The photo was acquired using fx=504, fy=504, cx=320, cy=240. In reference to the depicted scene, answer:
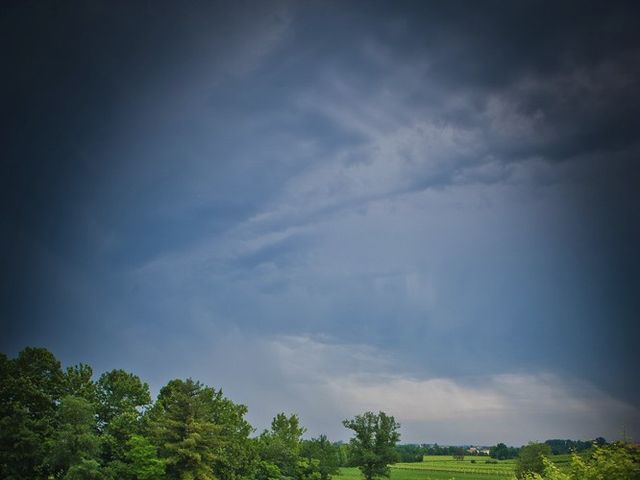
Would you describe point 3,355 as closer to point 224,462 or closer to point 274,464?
point 224,462

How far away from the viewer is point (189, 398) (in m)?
60.6

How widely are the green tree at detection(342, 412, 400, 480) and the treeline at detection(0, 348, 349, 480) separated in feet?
81.0

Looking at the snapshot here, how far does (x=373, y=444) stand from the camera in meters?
92.7

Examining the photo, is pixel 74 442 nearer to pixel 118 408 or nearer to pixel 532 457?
pixel 118 408

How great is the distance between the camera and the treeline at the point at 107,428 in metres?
53.2

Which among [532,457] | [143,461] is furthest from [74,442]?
[532,457]

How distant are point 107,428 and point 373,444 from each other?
162 feet

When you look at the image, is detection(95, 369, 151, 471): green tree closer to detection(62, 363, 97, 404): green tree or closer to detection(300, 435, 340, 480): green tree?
detection(62, 363, 97, 404): green tree

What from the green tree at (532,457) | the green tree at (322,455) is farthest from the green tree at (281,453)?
the green tree at (532,457)

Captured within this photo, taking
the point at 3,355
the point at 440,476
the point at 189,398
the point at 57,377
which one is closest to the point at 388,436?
the point at 440,476

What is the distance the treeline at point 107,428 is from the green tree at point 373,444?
24.7m

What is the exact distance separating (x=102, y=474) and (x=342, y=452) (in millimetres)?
123126

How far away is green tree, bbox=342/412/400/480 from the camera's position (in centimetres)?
9088

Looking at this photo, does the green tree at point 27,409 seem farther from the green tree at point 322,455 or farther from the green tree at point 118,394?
the green tree at point 322,455
